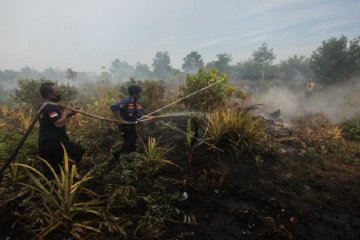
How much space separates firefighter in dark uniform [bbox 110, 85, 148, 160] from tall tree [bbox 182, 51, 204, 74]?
36.7m

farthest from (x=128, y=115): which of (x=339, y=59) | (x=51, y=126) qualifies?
(x=339, y=59)

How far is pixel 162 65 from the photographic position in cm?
4300

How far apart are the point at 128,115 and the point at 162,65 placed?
38.2 metres

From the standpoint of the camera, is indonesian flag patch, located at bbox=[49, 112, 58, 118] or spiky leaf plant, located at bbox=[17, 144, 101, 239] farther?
indonesian flag patch, located at bbox=[49, 112, 58, 118]

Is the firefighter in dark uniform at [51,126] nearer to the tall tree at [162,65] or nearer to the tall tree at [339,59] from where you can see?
the tall tree at [339,59]

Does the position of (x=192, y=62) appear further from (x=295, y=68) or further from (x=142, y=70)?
(x=295, y=68)

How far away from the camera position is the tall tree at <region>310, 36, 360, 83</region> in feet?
64.8

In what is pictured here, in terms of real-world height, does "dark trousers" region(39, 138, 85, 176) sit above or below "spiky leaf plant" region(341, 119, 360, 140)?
above

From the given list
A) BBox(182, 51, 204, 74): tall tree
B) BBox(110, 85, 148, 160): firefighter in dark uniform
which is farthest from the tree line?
BBox(110, 85, 148, 160): firefighter in dark uniform

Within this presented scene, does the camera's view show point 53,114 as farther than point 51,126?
No

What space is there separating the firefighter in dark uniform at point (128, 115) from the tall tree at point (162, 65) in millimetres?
35672

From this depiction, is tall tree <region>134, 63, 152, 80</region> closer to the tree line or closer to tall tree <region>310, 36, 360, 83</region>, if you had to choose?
the tree line

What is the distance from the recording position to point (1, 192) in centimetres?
440

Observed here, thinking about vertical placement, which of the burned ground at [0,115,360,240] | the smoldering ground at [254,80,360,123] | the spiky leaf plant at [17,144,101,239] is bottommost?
the smoldering ground at [254,80,360,123]
